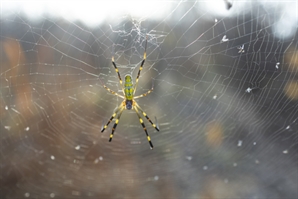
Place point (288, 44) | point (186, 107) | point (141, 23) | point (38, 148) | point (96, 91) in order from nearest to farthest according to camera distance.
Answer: point (141, 23), point (288, 44), point (96, 91), point (38, 148), point (186, 107)

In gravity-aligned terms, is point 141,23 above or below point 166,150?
above

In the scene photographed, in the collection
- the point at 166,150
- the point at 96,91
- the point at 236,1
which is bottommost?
the point at 166,150

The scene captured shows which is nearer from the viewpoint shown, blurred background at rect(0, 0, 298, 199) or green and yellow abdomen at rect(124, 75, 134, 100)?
green and yellow abdomen at rect(124, 75, 134, 100)

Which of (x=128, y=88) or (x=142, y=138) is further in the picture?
(x=142, y=138)

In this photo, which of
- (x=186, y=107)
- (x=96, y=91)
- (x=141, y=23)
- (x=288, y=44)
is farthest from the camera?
(x=186, y=107)

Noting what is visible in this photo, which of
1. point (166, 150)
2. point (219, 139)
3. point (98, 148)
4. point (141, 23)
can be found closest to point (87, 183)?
point (98, 148)

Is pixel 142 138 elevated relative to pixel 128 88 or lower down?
lower down

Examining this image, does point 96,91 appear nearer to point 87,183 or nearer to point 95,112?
point 95,112

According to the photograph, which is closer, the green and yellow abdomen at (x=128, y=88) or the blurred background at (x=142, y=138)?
the green and yellow abdomen at (x=128, y=88)
